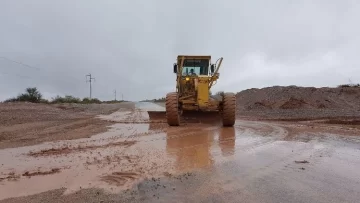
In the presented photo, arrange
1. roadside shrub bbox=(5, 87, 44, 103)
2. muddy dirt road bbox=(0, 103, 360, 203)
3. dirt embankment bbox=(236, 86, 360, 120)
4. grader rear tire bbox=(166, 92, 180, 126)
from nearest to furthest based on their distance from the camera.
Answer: muddy dirt road bbox=(0, 103, 360, 203)
grader rear tire bbox=(166, 92, 180, 126)
dirt embankment bbox=(236, 86, 360, 120)
roadside shrub bbox=(5, 87, 44, 103)

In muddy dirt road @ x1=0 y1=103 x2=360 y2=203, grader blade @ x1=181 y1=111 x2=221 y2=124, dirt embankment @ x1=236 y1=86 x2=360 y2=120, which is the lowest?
muddy dirt road @ x1=0 y1=103 x2=360 y2=203

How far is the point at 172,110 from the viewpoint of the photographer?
14.1 meters

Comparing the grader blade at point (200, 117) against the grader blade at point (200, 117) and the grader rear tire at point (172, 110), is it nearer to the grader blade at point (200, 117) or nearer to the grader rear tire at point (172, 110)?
the grader blade at point (200, 117)

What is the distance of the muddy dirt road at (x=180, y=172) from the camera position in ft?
14.8

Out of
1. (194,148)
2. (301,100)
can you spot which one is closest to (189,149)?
(194,148)

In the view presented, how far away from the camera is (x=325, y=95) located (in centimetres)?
3148

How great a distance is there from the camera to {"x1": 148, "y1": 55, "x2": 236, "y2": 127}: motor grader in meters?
14.3

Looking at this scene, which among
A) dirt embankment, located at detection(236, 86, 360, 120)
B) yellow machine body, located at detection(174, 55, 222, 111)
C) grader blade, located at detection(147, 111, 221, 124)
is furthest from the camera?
dirt embankment, located at detection(236, 86, 360, 120)

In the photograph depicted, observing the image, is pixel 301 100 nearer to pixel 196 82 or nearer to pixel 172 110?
pixel 196 82

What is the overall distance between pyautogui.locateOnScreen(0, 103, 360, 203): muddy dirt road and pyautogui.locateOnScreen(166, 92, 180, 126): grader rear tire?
4.82 meters

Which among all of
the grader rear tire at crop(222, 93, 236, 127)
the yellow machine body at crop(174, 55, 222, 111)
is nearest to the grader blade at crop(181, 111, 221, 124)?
the yellow machine body at crop(174, 55, 222, 111)

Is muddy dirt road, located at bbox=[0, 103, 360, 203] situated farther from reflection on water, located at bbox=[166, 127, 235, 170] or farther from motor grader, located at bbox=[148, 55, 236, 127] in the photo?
motor grader, located at bbox=[148, 55, 236, 127]

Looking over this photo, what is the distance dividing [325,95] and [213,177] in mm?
29070

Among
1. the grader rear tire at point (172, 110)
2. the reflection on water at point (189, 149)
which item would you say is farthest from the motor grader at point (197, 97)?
the reflection on water at point (189, 149)
